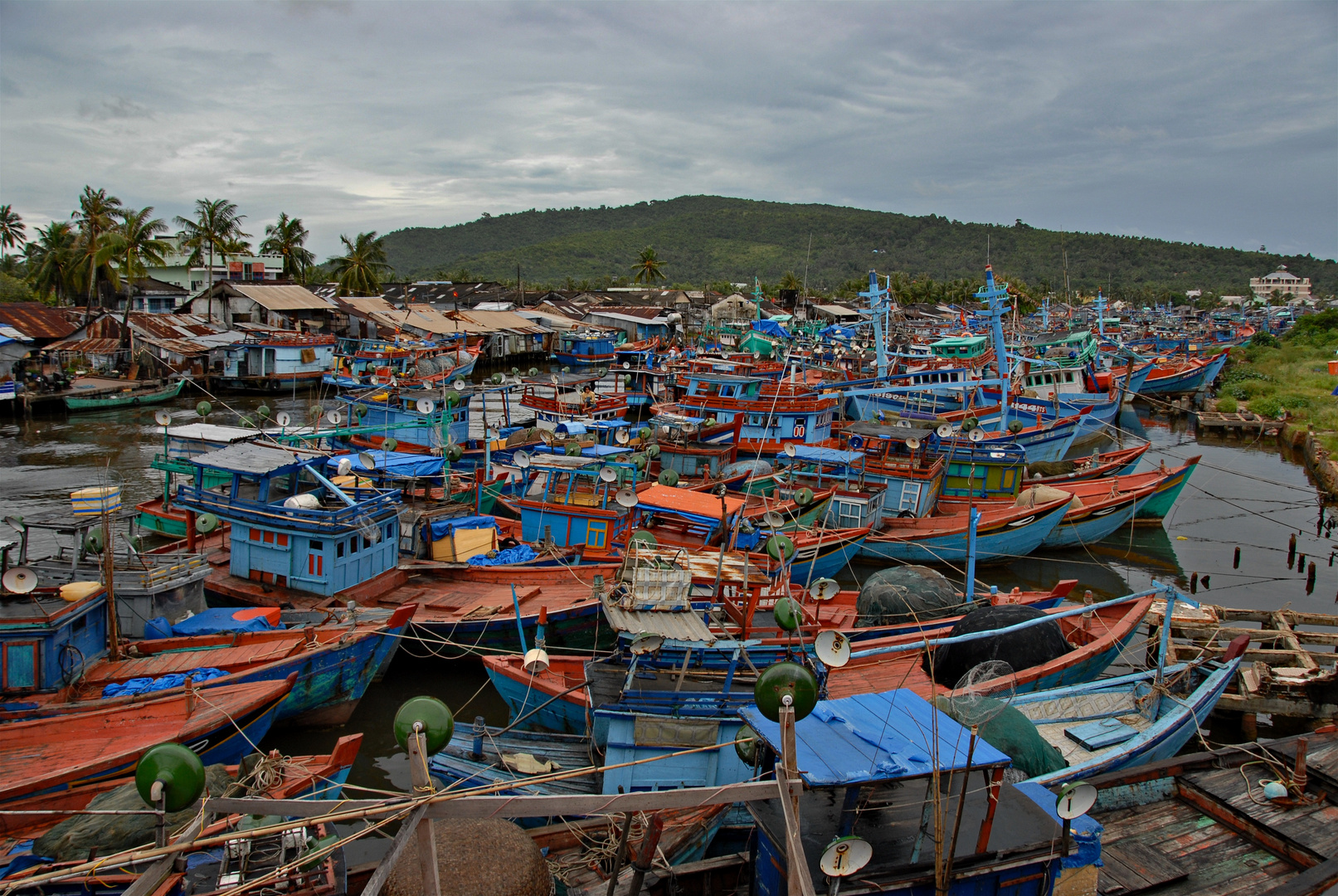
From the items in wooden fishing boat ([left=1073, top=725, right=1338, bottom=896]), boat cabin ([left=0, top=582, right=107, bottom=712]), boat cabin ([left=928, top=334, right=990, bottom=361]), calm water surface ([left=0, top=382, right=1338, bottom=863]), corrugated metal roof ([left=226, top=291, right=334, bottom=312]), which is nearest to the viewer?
wooden fishing boat ([left=1073, top=725, right=1338, bottom=896])

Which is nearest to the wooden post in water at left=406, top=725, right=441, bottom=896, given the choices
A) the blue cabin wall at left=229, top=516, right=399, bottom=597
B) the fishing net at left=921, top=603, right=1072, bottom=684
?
the fishing net at left=921, top=603, right=1072, bottom=684

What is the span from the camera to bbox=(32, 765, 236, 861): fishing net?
332 inches

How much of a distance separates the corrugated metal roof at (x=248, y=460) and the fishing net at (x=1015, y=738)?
44.8 feet

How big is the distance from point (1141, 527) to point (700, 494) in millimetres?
17463

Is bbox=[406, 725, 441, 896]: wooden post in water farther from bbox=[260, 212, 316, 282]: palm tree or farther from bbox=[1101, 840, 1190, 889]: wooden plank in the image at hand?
bbox=[260, 212, 316, 282]: palm tree

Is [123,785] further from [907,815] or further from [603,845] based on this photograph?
[907,815]

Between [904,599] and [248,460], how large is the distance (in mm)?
A: 13812

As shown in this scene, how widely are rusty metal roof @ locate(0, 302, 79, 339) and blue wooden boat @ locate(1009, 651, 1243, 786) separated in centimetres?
5815

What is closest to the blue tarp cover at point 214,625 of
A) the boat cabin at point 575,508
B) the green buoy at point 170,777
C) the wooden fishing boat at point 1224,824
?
the boat cabin at point 575,508

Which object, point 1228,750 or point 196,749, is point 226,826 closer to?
point 196,749

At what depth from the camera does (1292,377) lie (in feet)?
190

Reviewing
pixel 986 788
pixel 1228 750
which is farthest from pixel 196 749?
pixel 1228 750

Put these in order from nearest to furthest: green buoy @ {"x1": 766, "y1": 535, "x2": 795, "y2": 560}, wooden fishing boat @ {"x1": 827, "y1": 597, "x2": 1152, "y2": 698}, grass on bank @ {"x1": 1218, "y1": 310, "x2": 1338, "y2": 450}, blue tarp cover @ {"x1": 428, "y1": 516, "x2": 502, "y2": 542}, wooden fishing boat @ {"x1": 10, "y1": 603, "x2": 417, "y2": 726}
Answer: wooden fishing boat @ {"x1": 10, "y1": 603, "x2": 417, "y2": 726}
wooden fishing boat @ {"x1": 827, "y1": 597, "x2": 1152, "y2": 698}
green buoy @ {"x1": 766, "y1": 535, "x2": 795, "y2": 560}
blue tarp cover @ {"x1": 428, "y1": 516, "x2": 502, "y2": 542}
grass on bank @ {"x1": 1218, "y1": 310, "x2": 1338, "y2": 450}

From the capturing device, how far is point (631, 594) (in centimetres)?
1207
